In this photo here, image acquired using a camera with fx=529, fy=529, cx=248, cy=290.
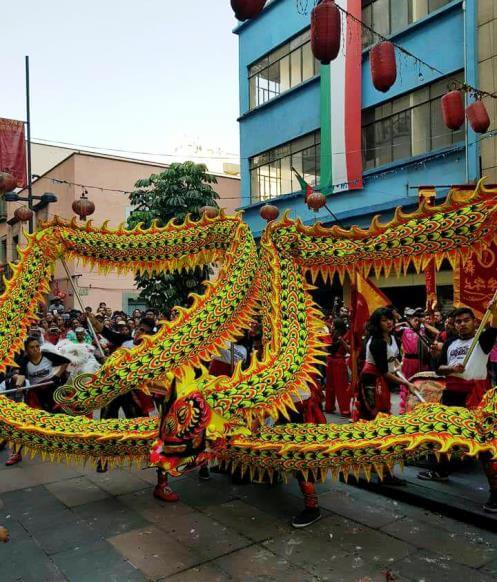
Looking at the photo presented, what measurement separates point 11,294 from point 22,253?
418mm

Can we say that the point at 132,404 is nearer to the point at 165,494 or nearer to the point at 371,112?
the point at 165,494

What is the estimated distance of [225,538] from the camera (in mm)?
3738

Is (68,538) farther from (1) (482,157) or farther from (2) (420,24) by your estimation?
(2) (420,24)

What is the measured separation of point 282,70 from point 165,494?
571 inches

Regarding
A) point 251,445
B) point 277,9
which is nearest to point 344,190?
point 277,9

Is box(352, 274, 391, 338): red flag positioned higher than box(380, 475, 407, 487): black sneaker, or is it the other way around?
box(352, 274, 391, 338): red flag

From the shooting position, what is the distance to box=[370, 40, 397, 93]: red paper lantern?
301 inches

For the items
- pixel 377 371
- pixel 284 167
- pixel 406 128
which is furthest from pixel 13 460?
pixel 284 167

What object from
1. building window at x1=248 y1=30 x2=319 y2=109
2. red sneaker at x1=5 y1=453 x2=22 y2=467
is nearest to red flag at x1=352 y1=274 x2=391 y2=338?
red sneaker at x1=5 y1=453 x2=22 y2=467

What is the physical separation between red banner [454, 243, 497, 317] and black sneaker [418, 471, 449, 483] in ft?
4.79

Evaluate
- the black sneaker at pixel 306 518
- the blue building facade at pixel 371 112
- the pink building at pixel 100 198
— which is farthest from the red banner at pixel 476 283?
the pink building at pixel 100 198

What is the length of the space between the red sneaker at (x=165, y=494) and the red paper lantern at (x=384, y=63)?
20.6ft

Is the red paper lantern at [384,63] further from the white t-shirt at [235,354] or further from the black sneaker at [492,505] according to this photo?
the black sneaker at [492,505]

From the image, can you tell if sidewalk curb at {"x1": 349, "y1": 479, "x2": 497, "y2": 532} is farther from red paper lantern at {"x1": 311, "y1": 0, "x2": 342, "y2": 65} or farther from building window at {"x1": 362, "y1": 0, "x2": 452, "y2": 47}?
building window at {"x1": 362, "y1": 0, "x2": 452, "y2": 47}
